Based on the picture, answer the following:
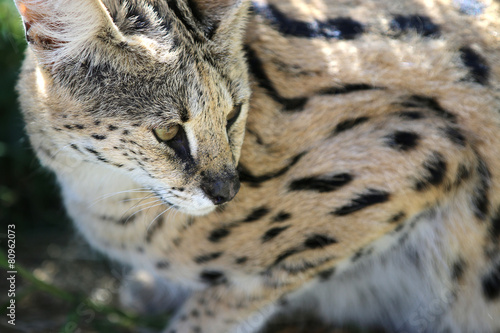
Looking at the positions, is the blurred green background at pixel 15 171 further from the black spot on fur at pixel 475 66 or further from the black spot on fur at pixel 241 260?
the black spot on fur at pixel 475 66

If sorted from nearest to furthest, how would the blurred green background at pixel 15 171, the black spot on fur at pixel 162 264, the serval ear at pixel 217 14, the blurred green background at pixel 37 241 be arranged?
the serval ear at pixel 217 14, the black spot on fur at pixel 162 264, the blurred green background at pixel 37 241, the blurred green background at pixel 15 171

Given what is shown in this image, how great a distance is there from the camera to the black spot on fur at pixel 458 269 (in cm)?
263

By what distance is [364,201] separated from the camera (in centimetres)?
237

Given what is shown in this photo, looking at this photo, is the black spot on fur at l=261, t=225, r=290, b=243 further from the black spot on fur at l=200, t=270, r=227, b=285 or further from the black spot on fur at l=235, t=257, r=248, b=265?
the black spot on fur at l=200, t=270, r=227, b=285

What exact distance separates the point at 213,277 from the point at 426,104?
1187 mm

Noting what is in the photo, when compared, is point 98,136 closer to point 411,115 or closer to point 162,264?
point 162,264

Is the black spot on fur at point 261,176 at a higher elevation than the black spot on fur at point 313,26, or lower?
lower

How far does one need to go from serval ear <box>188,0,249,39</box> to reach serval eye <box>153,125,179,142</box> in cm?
39

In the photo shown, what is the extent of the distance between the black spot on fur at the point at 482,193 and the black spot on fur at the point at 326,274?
676mm

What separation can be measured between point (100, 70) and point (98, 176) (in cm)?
54

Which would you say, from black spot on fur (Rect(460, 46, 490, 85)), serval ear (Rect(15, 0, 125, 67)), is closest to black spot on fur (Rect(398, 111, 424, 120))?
black spot on fur (Rect(460, 46, 490, 85))

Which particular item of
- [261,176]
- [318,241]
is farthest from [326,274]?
[261,176]

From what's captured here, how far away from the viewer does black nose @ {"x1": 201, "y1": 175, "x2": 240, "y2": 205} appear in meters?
2.04

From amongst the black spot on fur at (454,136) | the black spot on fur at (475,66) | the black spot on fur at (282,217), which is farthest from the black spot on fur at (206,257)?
the black spot on fur at (475,66)
